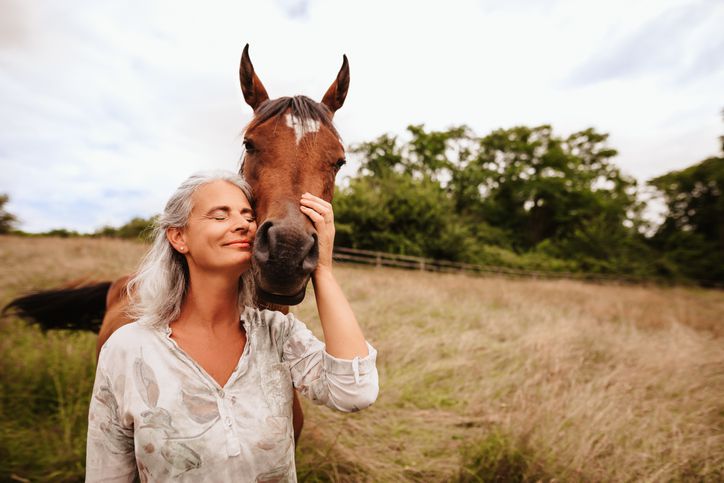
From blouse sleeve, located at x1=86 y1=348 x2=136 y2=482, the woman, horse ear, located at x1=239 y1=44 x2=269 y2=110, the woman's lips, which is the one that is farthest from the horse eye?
blouse sleeve, located at x1=86 y1=348 x2=136 y2=482

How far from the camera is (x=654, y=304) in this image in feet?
32.7

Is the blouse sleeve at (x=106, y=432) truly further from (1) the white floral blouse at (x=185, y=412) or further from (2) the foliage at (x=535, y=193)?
(2) the foliage at (x=535, y=193)

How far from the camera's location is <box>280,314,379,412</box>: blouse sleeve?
1.20m

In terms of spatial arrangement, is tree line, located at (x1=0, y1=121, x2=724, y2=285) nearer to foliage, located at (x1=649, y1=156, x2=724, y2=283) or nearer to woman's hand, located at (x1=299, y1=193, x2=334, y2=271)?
foliage, located at (x1=649, y1=156, x2=724, y2=283)

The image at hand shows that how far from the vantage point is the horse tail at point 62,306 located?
3381mm

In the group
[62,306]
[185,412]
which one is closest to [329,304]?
[185,412]

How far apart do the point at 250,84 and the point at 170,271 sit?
1330mm

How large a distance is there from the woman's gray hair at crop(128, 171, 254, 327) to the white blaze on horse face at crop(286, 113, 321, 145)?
14.9 inches

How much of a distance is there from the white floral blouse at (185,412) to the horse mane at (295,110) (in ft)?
3.69

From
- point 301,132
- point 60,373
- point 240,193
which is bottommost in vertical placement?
point 60,373

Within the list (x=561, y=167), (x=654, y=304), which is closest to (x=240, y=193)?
(x=654, y=304)

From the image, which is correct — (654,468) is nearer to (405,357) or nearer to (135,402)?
(405,357)

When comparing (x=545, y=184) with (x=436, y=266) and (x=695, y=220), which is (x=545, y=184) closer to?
(x=695, y=220)

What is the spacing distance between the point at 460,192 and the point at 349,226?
1763 centimetres
